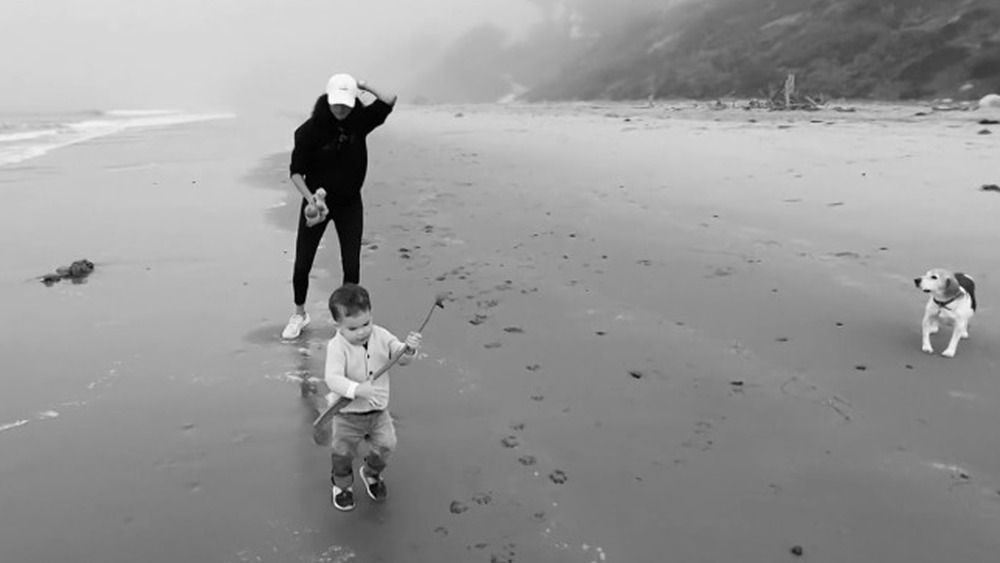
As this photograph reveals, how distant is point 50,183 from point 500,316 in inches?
455

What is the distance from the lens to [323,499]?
3.56 m

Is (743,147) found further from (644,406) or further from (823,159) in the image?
(644,406)

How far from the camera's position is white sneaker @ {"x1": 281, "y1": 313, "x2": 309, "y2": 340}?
5781 mm

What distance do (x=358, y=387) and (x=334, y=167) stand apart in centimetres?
259

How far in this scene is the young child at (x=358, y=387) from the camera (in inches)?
136

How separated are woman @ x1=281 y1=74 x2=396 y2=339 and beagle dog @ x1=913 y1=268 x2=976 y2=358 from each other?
13.5 ft

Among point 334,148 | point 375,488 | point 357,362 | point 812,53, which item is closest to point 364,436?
point 375,488

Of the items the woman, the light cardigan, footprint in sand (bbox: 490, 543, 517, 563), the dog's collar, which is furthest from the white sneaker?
the dog's collar

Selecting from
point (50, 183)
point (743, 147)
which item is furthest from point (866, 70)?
point (50, 183)

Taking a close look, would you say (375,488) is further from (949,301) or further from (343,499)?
(949,301)

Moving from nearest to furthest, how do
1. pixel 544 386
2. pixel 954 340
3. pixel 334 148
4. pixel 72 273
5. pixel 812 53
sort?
pixel 544 386, pixel 954 340, pixel 334 148, pixel 72 273, pixel 812 53

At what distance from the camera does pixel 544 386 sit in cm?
476

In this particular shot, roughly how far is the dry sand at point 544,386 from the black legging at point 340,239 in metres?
0.49

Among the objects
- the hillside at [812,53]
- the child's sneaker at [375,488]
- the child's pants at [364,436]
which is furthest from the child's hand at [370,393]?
the hillside at [812,53]
